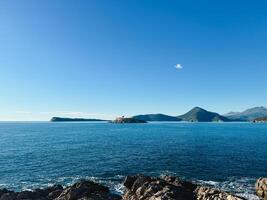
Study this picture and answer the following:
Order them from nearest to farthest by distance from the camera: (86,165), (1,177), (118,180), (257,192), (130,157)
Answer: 1. (257,192)
2. (118,180)
3. (1,177)
4. (86,165)
5. (130,157)

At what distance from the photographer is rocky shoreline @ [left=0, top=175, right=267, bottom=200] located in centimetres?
3388

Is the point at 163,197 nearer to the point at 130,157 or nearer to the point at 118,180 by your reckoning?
the point at 118,180

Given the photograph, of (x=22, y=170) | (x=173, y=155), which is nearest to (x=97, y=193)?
(x=22, y=170)

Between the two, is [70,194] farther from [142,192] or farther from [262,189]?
[262,189]

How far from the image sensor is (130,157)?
277ft

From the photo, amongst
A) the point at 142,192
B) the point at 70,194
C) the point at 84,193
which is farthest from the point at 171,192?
the point at 70,194

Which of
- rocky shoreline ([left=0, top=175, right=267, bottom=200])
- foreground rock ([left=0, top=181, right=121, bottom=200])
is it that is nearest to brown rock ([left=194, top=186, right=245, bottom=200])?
rocky shoreline ([left=0, top=175, right=267, bottom=200])

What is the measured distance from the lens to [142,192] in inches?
1521

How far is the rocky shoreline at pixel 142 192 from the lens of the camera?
111 feet

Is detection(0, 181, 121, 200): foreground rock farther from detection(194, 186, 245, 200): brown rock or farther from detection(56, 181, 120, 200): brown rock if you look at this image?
detection(194, 186, 245, 200): brown rock

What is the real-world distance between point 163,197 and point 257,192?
22.7 metres

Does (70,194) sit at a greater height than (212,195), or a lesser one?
lesser

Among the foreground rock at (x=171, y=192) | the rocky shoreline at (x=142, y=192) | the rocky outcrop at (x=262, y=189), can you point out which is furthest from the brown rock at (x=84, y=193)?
the rocky outcrop at (x=262, y=189)

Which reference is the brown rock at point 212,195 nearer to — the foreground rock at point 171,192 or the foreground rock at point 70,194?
the foreground rock at point 171,192
